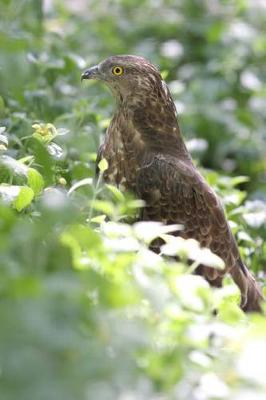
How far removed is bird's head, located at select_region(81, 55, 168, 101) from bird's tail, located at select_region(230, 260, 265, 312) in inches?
37.5

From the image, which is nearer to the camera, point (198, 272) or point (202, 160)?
point (198, 272)

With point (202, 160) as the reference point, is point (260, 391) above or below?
above

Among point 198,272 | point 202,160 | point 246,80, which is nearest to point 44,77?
point 198,272

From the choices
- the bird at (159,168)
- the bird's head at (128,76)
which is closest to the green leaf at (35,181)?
the bird at (159,168)

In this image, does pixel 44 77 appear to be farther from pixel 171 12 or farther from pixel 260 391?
pixel 171 12

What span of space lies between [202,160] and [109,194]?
4.26m

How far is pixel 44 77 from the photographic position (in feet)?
Answer: 21.1

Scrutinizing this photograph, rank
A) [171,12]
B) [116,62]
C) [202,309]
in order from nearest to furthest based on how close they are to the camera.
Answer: [202,309]
[116,62]
[171,12]

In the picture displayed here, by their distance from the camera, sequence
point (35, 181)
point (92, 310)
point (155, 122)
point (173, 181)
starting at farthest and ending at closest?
1. point (155, 122)
2. point (173, 181)
3. point (35, 181)
4. point (92, 310)

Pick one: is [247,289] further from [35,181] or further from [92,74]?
[35,181]

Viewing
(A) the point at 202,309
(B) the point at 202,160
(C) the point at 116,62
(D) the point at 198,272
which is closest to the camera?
(A) the point at 202,309

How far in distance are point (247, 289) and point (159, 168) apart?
2.35 ft

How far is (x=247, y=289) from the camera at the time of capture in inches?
209

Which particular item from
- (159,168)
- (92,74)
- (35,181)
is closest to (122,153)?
(159,168)
